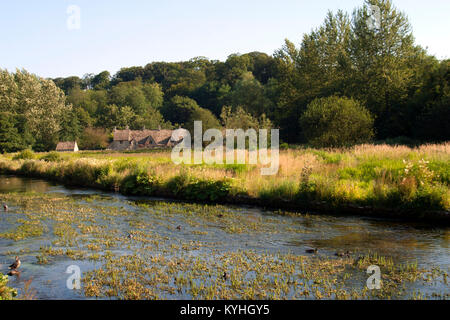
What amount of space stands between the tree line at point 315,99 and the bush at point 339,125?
84mm

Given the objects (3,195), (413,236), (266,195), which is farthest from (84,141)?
(413,236)

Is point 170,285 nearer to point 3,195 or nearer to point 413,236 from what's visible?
point 413,236

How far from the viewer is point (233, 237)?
13.9 meters

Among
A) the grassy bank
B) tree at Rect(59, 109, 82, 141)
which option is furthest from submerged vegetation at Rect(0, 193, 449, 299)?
tree at Rect(59, 109, 82, 141)

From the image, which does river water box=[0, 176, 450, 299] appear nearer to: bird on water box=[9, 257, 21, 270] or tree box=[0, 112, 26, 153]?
bird on water box=[9, 257, 21, 270]

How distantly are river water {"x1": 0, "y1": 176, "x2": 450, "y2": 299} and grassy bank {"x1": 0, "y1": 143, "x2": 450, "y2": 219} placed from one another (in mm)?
1245

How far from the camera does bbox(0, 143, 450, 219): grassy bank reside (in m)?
16.9

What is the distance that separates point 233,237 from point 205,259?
2.73 metres

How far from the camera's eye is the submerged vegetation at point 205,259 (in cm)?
891

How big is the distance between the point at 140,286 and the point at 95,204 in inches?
518

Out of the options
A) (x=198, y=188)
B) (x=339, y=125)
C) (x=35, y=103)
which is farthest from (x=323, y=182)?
(x=35, y=103)

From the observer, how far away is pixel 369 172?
20.7 metres

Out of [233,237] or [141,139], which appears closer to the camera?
[233,237]

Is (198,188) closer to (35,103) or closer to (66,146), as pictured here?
(66,146)
